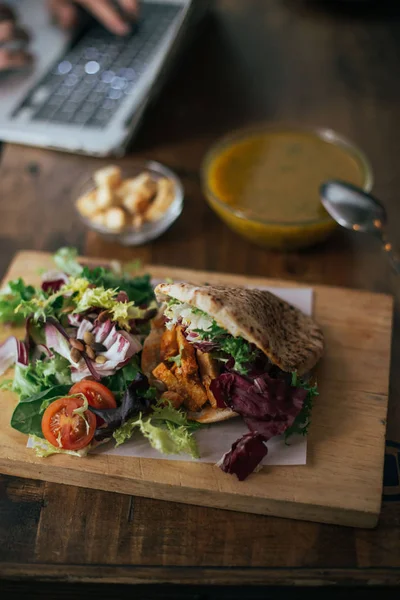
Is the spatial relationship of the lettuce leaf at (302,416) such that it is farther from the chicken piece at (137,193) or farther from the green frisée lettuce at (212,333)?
the chicken piece at (137,193)

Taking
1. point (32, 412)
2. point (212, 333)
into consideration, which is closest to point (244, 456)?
point (212, 333)

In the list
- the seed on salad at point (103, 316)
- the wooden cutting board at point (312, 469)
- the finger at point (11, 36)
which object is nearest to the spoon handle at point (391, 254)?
the wooden cutting board at point (312, 469)

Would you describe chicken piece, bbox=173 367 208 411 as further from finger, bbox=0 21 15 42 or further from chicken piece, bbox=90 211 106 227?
finger, bbox=0 21 15 42

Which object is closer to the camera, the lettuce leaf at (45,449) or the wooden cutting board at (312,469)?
the wooden cutting board at (312,469)

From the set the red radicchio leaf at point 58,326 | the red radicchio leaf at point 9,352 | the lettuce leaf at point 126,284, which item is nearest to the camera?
the red radicchio leaf at point 58,326

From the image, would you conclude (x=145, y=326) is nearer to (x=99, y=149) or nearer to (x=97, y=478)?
(x=97, y=478)

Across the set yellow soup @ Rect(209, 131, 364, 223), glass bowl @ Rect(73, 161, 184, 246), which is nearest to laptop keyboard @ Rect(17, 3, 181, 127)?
glass bowl @ Rect(73, 161, 184, 246)
